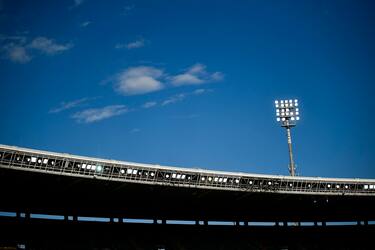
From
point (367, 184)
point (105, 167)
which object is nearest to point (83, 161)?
point (105, 167)

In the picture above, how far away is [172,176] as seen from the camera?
43.8 meters

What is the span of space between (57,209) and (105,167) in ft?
47.7

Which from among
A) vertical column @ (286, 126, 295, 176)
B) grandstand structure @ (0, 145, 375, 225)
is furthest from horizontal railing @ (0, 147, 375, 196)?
vertical column @ (286, 126, 295, 176)

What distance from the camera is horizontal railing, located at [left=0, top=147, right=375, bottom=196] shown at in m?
36.4

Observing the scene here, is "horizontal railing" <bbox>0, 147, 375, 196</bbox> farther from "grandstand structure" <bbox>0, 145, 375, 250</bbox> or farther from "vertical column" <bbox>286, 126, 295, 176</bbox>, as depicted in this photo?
"vertical column" <bbox>286, 126, 295, 176</bbox>

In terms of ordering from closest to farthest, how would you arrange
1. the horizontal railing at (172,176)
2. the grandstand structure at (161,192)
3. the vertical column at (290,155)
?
the horizontal railing at (172,176) → the grandstand structure at (161,192) → the vertical column at (290,155)

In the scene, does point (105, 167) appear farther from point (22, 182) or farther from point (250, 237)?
point (250, 237)

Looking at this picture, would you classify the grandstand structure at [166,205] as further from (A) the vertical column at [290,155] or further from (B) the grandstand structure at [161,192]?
(A) the vertical column at [290,155]

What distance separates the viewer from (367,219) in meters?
66.6

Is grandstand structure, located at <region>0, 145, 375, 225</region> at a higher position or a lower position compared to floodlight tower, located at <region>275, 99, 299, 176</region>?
lower

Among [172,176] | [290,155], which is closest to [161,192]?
[172,176]

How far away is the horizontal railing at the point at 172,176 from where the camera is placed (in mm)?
36375

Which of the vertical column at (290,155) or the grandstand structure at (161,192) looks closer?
the grandstand structure at (161,192)

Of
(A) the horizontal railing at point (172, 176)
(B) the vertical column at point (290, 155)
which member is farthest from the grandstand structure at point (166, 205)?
(B) the vertical column at point (290, 155)
